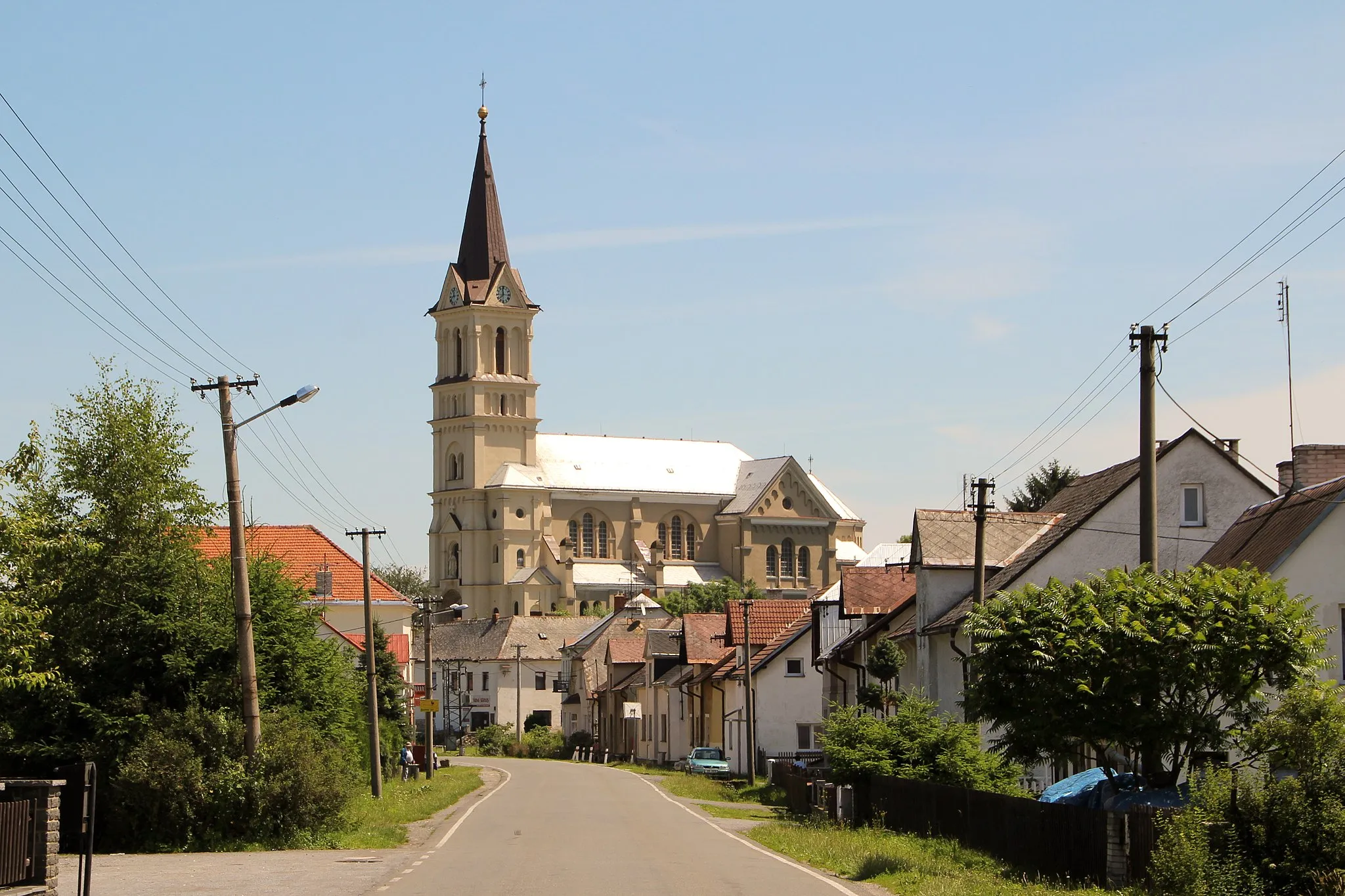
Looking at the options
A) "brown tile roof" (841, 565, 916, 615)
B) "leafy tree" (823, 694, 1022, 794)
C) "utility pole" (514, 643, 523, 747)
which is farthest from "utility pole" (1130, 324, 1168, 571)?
"utility pole" (514, 643, 523, 747)

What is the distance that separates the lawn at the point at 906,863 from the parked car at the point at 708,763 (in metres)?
26.3

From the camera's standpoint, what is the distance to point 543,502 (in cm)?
14562

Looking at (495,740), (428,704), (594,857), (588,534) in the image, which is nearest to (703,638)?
(428,704)

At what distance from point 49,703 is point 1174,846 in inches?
737

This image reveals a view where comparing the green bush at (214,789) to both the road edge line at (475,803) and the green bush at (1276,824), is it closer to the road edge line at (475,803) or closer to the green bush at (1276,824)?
the road edge line at (475,803)

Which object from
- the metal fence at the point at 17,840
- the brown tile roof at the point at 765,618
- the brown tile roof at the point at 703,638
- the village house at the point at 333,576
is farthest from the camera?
the brown tile roof at the point at 703,638

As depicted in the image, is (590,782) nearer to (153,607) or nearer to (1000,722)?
(153,607)

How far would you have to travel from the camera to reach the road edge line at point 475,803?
88.1ft

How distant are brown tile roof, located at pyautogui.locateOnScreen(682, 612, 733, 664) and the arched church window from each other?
84840 mm

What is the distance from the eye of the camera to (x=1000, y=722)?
60.8 feet

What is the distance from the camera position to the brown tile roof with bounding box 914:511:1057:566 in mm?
33438

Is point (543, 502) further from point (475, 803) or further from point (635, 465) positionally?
point (475, 803)

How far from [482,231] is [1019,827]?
12929cm

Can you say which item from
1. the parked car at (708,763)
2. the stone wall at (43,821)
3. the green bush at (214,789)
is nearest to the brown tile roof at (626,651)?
the parked car at (708,763)
